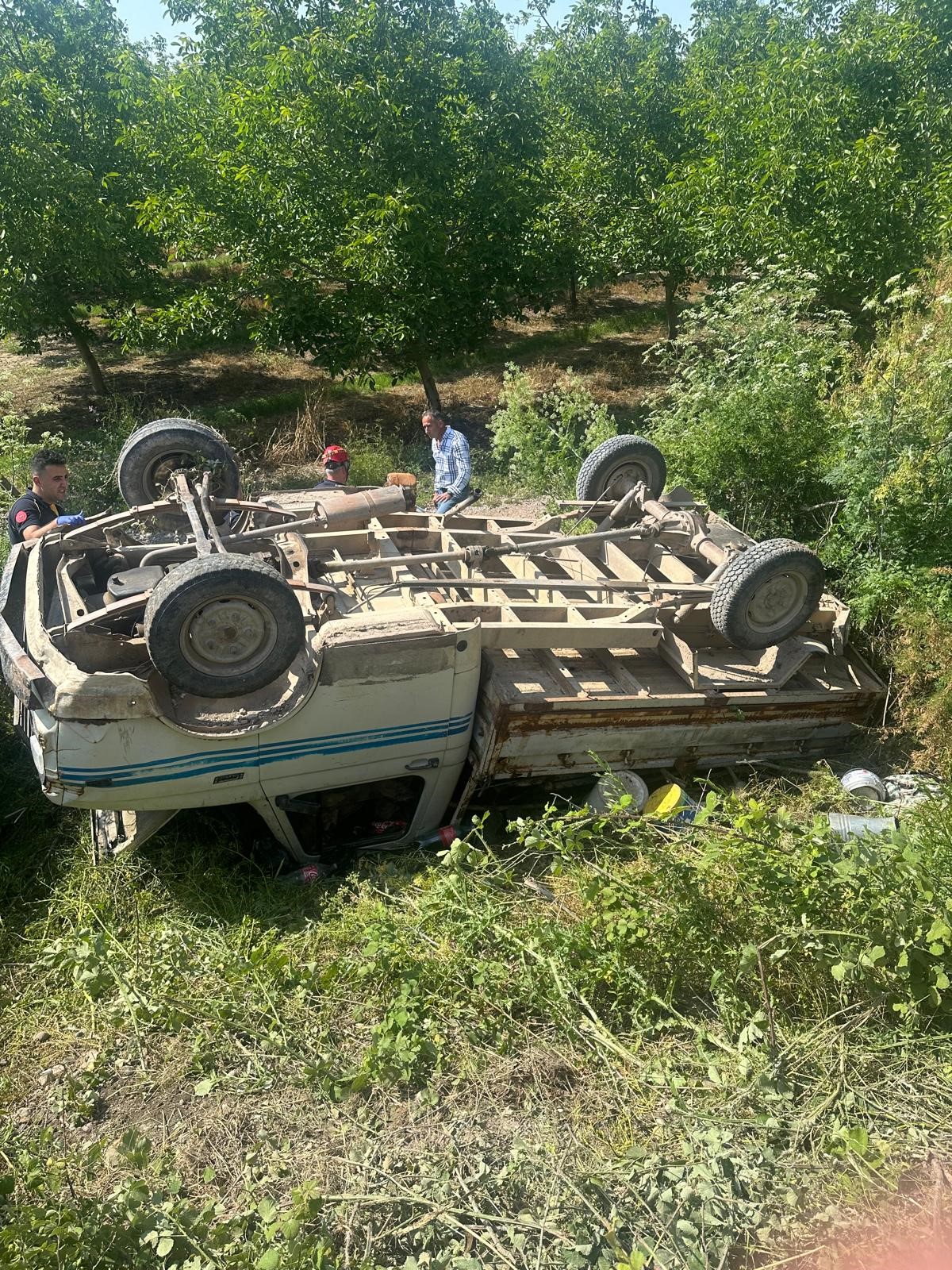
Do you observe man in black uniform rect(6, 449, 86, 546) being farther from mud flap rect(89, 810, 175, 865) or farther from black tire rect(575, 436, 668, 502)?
black tire rect(575, 436, 668, 502)

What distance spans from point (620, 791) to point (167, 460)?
3982mm

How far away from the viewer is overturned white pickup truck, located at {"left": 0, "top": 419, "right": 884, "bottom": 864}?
13.4ft

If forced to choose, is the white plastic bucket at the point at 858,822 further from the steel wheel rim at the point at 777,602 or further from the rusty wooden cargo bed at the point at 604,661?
the steel wheel rim at the point at 777,602

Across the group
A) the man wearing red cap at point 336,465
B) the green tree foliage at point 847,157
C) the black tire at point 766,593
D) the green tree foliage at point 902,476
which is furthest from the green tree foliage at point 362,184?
the black tire at point 766,593

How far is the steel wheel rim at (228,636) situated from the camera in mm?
3984

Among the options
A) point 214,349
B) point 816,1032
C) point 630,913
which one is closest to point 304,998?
point 630,913

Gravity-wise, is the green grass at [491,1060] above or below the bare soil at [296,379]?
below

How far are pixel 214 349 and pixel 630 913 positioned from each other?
17.1 meters

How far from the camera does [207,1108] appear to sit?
A: 3.46 meters

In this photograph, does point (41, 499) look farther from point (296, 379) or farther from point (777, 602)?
point (296, 379)

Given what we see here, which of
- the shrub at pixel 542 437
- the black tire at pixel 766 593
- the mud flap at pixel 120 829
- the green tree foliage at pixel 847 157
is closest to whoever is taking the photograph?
the mud flap at pixel 120 829

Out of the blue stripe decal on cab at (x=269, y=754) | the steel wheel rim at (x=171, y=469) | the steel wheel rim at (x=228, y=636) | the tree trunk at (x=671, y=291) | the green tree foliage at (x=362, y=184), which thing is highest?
the green tree foliage at (x=362, y=184)

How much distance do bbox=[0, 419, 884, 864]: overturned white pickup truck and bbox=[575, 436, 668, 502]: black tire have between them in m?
0.04

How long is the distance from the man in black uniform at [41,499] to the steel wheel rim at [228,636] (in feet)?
8.13
